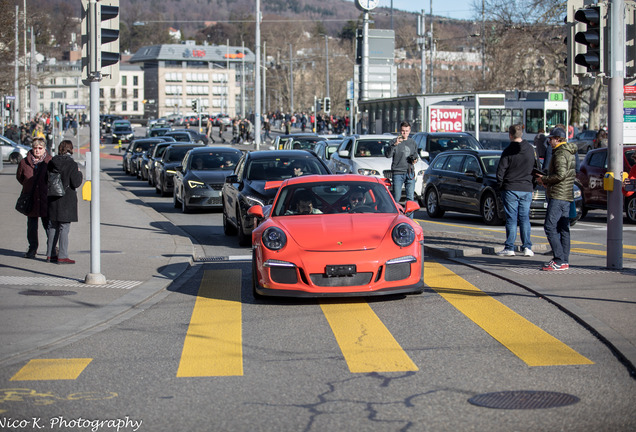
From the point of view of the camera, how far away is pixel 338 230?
9.37 metres

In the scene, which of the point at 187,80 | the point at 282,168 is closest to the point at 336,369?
the point at 282,168

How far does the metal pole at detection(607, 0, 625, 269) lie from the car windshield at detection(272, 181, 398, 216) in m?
2.99

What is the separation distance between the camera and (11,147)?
1852 inches

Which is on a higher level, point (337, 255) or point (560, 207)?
point (560, 207)

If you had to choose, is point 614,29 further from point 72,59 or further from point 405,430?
point 72,59

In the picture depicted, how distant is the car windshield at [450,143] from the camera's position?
26922 millimetres

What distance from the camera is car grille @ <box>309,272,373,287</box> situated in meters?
8.91

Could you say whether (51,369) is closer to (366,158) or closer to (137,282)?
(137,282)

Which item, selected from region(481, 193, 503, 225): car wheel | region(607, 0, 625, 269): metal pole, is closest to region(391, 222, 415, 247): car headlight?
region(607, 0, 625, 269): metal pole

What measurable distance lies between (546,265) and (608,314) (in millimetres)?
3091

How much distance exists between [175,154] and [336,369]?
73.9 ft

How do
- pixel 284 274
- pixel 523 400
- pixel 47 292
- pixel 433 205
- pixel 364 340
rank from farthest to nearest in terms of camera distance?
1. pixel 433 205
2. pixel 47 292
3. pixel 284 274
4. pixel 364 340
5. pixel 523 400

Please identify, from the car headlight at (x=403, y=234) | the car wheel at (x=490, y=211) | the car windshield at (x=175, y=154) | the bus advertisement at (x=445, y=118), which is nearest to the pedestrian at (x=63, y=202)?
the car headlight at (x=403, y=234)

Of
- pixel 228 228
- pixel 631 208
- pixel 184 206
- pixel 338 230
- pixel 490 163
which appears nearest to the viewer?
pixel 338 230
